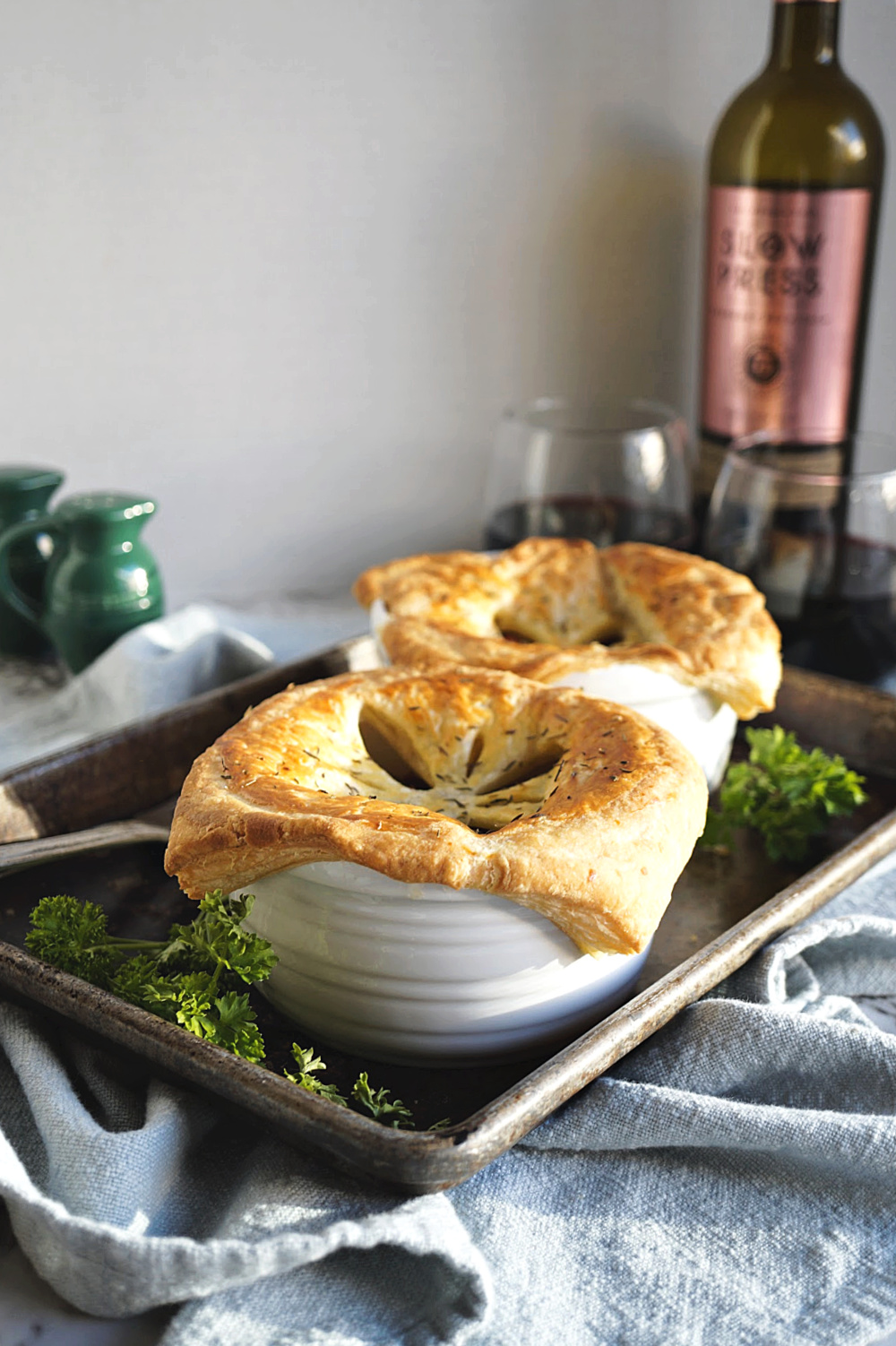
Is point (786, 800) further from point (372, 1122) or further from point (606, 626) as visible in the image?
point (372, 1122)

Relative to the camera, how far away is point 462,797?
3.75 feet

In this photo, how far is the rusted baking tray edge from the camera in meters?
0.82

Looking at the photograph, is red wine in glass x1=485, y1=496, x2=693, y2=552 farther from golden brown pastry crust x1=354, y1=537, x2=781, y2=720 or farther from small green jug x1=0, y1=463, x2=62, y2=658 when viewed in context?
small green jug x1=0, y1=463, x2=62, y2=658

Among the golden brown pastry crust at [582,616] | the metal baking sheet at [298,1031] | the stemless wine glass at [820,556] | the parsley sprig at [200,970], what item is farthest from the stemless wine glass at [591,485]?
the parsley sprig at [200,970]

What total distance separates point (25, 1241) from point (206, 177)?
1556 mm

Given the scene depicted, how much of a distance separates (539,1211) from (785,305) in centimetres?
145

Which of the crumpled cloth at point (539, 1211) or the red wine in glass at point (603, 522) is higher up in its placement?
the red wine in glass at point (603, 522)

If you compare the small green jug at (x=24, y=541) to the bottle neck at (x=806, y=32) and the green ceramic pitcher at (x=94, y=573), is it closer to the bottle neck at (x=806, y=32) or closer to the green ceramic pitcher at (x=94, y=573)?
the green ceramic pitcher at (x=94, y=573)

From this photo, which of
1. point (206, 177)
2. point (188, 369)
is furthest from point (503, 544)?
point (206, 177)

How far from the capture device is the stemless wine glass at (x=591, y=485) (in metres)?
1.84

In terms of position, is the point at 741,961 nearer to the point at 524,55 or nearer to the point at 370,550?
the point at 370,550

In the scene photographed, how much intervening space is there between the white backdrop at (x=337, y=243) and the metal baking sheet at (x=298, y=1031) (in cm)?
63

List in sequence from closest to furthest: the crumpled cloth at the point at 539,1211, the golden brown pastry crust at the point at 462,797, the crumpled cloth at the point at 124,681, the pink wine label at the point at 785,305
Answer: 1. the crumpled cloth at the point at 539,1211
2. the golden brown pastry crust at the point at 462,797
3. the crumpled cloth at the point at 124,681
4. the pink wine label at the point at 785,305

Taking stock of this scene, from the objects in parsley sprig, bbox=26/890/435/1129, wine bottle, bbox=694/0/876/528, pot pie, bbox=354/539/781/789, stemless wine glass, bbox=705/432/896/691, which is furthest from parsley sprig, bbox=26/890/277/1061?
wine bottle, bbox=694/0/876/528
